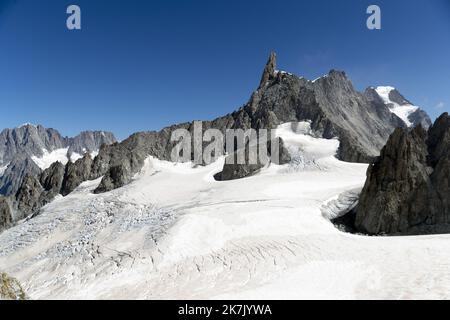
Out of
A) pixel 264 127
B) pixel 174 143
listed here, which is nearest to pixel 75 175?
pixel 174 143

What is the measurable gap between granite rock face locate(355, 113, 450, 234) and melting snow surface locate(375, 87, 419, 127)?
→ 153 metres

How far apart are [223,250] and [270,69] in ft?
267

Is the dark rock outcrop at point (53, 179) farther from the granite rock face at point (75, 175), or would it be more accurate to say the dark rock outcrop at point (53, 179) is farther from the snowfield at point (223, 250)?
the snowfield at point (223, 250)

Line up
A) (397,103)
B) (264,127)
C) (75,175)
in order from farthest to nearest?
(397,103) < (75,175) < (264,127)

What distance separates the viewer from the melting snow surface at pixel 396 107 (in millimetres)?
173000

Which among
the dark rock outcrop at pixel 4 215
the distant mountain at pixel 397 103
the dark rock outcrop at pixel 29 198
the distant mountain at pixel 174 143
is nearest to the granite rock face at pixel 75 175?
the distant mountain at pixel 174 143

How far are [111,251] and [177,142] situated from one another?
197 feet

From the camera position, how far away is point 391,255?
18.1m

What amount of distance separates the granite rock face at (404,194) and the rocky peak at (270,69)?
68426mm

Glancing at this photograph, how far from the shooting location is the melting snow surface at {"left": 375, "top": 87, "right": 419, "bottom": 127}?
173 metres

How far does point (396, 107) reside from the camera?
182625 mm
